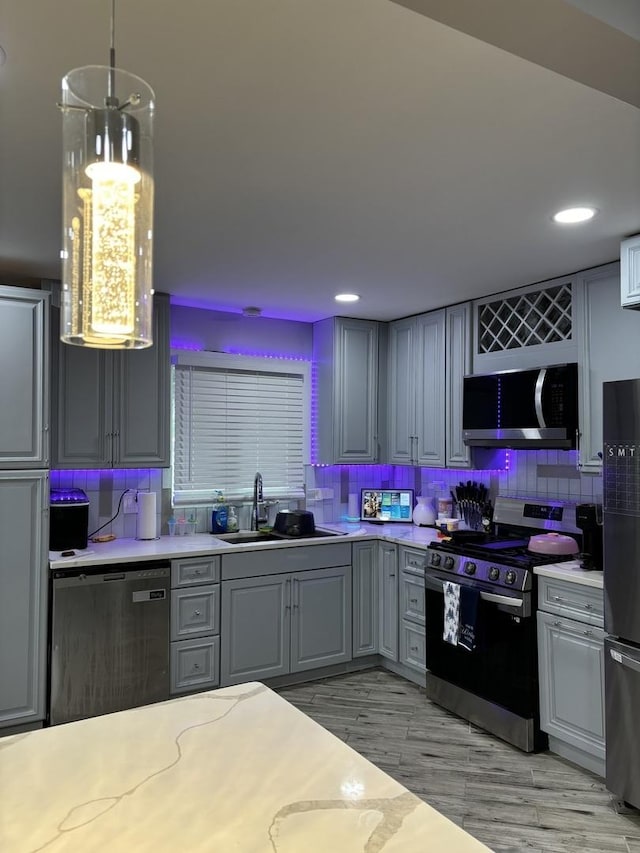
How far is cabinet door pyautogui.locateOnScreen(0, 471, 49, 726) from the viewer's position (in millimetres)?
3133

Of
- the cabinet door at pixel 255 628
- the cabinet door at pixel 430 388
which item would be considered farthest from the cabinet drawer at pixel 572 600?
the cabinet door at pixel 255 628

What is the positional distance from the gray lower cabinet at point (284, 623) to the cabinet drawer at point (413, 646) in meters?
0.37

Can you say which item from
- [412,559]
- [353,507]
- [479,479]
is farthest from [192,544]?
[479,479]

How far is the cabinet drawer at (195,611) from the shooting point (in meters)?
3.55

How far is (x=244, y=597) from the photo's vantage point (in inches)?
148

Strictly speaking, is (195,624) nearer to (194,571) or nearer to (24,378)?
(194,571)

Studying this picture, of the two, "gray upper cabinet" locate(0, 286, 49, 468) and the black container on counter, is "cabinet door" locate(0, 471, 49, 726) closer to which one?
"gray upper cabinet" locate(0, 286, 49, 468)

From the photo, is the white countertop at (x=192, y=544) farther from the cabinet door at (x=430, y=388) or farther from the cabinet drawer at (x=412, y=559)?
the cabinet door at (x=430, y=388)

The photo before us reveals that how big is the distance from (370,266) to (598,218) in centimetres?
113

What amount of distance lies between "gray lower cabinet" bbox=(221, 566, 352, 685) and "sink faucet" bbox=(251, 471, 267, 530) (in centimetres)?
59

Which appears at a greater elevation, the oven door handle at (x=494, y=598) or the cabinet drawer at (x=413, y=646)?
the oven door handle at (x=494, y=598)

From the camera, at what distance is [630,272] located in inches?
111

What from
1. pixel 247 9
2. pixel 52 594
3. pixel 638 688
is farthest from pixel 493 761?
pixel 247 9

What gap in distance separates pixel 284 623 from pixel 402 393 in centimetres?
182
